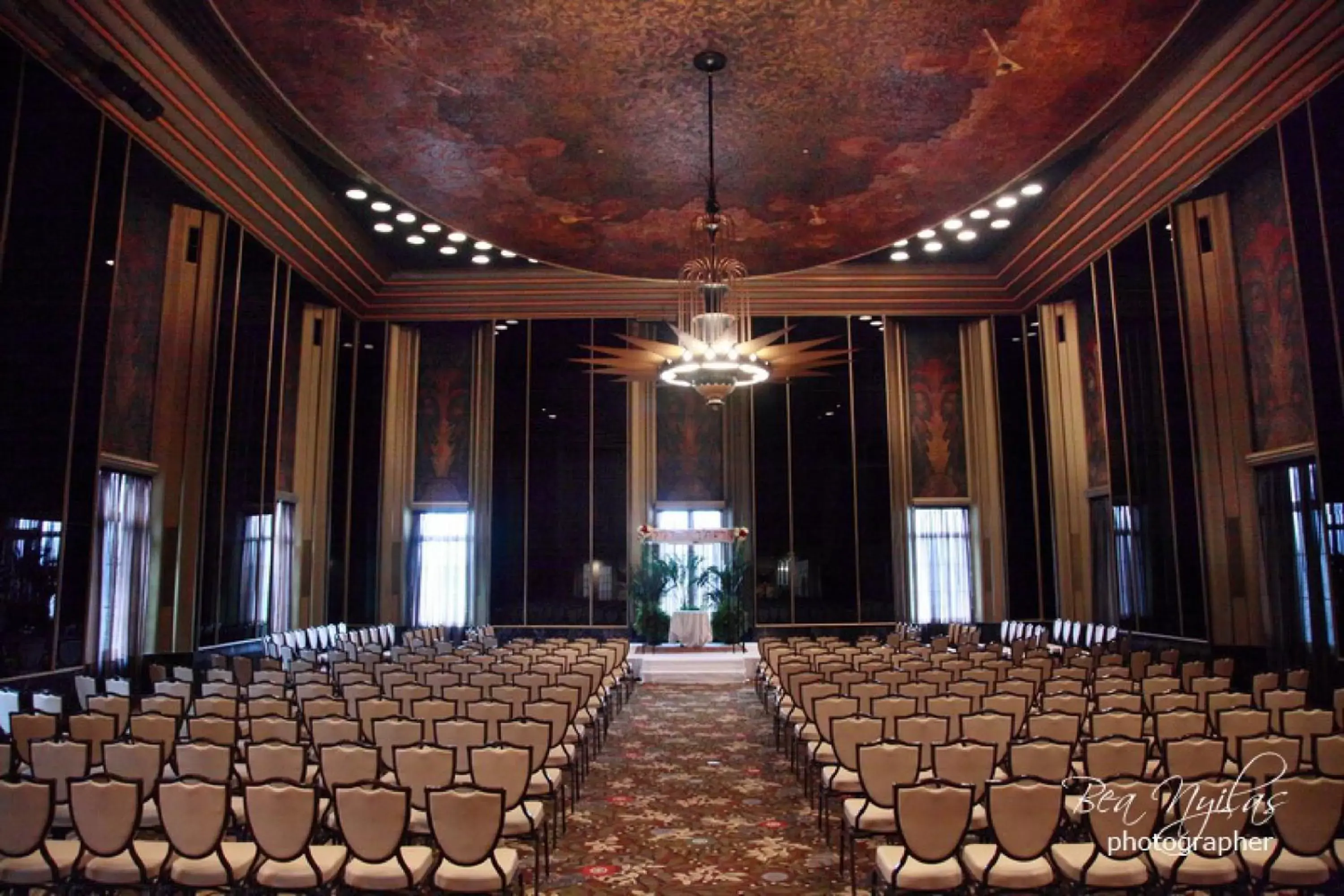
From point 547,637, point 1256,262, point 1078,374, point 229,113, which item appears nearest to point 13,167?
point 229,113

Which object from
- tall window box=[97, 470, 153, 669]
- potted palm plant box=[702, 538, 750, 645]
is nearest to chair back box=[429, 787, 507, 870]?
tall window box=[97, 470, 153, 669]

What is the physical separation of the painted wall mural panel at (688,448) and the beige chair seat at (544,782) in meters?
13.6

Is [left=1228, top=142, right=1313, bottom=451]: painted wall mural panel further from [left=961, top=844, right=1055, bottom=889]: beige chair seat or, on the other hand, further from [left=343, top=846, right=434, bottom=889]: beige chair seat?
[left=343, top=846, right=434, bottom=889]: beige chair seat

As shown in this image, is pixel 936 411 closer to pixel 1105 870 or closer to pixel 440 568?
pixel 440 568

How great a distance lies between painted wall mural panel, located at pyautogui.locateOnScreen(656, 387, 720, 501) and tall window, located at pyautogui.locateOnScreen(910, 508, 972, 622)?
14.0ft

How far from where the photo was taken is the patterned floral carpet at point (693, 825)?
19.1ft

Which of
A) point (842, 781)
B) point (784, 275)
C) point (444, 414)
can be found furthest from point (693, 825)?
point (444, 414)

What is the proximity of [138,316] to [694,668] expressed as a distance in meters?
10.1

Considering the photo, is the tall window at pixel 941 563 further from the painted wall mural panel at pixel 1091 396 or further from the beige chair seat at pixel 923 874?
the beige chair seat at pixel 923 874

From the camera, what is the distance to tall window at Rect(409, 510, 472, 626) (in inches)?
788

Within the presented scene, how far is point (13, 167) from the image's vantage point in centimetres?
912

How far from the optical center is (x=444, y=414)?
67.7 feet

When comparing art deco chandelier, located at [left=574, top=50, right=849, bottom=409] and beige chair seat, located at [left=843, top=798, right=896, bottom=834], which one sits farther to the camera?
art deco chandelier, located at [left=574, top=50, right=849, bottom=409]

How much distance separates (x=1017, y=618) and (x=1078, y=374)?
5054 mm
